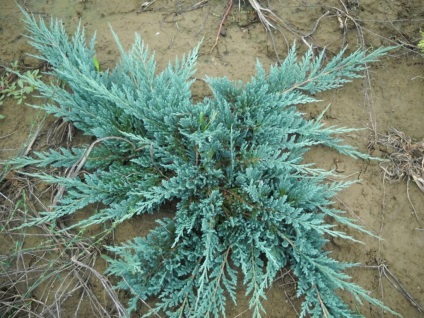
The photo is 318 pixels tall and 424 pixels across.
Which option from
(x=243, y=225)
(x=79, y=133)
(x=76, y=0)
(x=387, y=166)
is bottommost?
(x=387, y=166)

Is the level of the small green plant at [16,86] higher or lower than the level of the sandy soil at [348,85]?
higher

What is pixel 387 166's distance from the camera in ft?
→ 8.46

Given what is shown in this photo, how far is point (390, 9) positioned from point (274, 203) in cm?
191

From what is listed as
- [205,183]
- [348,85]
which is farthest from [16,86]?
[348,85]

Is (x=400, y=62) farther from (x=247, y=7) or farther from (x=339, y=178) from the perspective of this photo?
(x=247, y=7)

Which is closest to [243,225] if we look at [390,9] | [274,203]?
[274,203]

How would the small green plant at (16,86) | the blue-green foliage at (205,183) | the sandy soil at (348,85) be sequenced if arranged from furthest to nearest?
1. the small green plant at (16,86)
2. the sandy soil at (348,85)
3. the blue-green foliage at (205,183)

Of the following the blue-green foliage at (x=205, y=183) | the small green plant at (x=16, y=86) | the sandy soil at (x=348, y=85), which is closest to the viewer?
the blue-green foliage at (x=205, y=183)

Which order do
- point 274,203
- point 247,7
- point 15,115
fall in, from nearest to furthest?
1. point 274,203
2. point 15,115
3. point 247,7

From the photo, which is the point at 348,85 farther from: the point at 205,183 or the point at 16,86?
the point at 16,86

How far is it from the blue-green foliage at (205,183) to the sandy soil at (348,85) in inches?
8.0

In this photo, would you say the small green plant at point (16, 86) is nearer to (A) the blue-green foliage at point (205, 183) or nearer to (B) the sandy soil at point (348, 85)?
(B) the sandy soil at point (348, 85)

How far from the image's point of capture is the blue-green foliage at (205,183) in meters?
2.15

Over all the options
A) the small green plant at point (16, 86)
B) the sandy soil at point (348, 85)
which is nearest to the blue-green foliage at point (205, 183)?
the sandy soil at point (348, 85)
